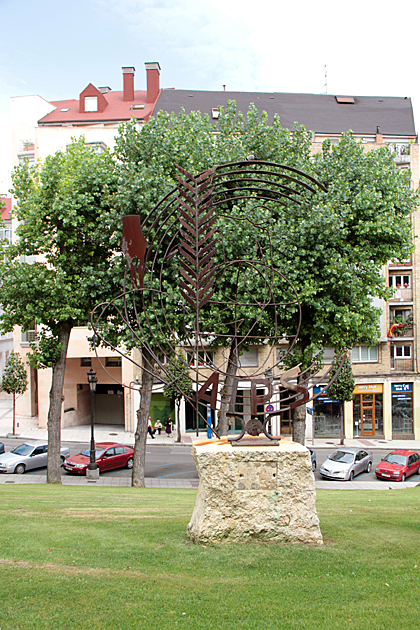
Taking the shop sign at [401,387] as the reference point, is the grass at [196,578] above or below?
below

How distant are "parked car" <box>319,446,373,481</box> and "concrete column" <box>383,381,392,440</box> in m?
11.7

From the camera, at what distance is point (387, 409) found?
38312 mm

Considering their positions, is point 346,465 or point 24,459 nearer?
point 24,459

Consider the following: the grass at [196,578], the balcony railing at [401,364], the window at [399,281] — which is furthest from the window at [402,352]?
the grass at [196,578]

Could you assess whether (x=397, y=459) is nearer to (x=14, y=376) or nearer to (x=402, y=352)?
(x=402, y=352)

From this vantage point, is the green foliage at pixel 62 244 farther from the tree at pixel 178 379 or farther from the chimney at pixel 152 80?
the chimney at pixel 152 80

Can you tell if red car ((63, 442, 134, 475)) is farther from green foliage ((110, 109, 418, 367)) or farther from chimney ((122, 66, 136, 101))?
chimney ((122, 66, 136, 101))

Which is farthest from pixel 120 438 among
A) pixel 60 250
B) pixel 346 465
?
pixel 60 250

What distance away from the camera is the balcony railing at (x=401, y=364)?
127ft

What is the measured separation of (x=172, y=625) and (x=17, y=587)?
2275 millimetres

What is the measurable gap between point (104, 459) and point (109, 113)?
32.1 metres

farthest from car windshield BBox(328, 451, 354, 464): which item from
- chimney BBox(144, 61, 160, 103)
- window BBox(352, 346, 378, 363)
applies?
chimney BBox(144, 61, 160, 103)

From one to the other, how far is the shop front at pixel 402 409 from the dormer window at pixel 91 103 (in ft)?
113

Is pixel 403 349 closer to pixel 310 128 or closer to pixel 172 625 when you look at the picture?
pixel 310 128
